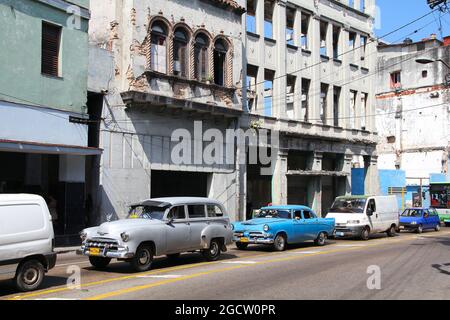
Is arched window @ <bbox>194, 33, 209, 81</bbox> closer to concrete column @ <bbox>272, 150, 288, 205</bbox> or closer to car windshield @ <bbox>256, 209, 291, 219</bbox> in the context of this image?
concrete column @ <bbox>272, 150, 288, 205</bbox>

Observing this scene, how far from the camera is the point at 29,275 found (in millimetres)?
10031

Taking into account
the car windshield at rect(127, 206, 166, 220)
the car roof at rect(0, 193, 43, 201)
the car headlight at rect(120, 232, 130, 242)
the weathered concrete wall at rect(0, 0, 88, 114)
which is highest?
the weathered concrete wall at rect(0, 0, 88, 114)

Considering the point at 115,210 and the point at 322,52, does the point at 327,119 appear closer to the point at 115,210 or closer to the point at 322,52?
the point at 322,52

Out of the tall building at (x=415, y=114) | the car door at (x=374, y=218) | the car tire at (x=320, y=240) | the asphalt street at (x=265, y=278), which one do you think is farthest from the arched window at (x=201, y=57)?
the tall building at (x=415, y=114)

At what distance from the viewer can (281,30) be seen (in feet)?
99.1

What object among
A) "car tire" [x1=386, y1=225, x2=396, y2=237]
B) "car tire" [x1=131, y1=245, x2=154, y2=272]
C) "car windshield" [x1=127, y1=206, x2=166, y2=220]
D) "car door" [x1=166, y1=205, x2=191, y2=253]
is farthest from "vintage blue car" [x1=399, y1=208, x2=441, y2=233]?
"car tire" [x1=131, y1=245, x2=154, y2=272]

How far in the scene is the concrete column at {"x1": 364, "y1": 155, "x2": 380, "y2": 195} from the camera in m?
37.8

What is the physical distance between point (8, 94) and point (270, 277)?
1156 centimetres

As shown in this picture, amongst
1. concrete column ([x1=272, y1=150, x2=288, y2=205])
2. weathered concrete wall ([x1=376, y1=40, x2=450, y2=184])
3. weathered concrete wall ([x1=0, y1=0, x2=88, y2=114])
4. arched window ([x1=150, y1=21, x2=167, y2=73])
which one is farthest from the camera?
weathered concrete wall ([x1=376, y1=40, x2=450, y2=184])

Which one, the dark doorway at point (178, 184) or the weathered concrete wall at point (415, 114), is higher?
the weathered concrete wall at point (415, 114)

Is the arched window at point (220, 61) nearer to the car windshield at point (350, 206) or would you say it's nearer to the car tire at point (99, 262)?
the car windshield at point (350, 206)

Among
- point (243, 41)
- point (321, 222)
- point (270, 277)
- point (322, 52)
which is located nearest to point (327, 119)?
point (322, 52)

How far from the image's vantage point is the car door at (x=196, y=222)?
14047 mm

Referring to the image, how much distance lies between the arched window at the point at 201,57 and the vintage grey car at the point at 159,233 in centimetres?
1092
